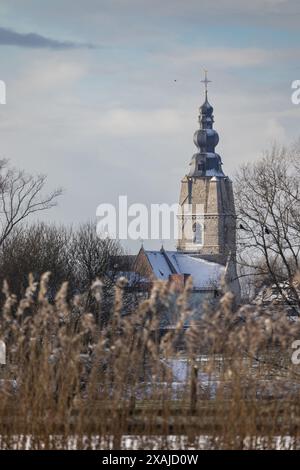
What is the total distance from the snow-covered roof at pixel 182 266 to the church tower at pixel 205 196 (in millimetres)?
18532

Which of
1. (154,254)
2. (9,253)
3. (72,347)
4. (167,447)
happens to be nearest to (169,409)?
(167,447)

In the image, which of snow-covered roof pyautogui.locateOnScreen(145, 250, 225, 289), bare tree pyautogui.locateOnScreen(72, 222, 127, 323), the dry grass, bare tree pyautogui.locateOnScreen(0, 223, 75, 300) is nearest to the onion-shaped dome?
snow-covered roof pyautogui.locateOnScreen(145, 250, 225, 289)

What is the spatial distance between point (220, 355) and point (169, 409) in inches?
46.5

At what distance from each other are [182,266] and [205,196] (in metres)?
28.3

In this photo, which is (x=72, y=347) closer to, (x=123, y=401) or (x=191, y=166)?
(x=123, y=401)

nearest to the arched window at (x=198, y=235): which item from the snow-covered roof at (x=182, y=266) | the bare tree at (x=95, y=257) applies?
the snow-covered roof at (x=182, y=266)

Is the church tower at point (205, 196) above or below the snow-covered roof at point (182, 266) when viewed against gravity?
above

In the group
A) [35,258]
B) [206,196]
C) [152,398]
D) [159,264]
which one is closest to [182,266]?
[159,264]

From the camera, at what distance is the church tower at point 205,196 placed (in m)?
131

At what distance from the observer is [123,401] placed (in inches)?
393

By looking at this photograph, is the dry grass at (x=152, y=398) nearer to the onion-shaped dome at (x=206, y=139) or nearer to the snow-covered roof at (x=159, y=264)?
the snow-covered roof at (x=159, y=264)
